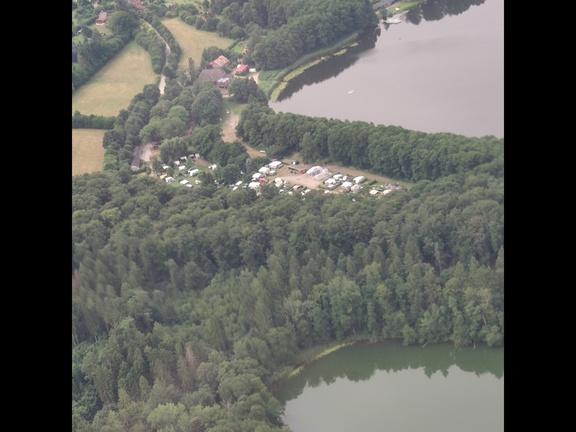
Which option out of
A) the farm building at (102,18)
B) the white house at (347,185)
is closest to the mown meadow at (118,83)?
the farm building at (102,18)

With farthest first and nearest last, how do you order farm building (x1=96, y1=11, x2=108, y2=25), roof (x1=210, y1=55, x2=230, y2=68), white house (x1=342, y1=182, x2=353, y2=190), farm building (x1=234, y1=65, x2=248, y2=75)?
farm building (x1=96, y1=11, x2=108, y2=25), roof (x1=210, y1=55, x2=230, y2=68), farm building (x1=234, y1=65, x2=248, y2=75), white house (x1=342, y1=182, x2=353, y2=190)

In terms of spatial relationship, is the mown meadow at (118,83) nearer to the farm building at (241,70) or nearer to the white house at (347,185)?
the farm building at (241,70)

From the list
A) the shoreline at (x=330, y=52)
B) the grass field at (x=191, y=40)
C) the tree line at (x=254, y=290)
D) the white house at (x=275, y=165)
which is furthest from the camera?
the grass field at (x=191, y=40)

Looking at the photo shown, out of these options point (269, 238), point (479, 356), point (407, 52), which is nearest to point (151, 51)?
point (407, 52)

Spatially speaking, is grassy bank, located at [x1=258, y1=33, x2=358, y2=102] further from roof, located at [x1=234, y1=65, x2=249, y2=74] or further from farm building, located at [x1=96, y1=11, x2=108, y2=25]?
farm building, located at [x1=96, y1=11, x2=108, y2=25]

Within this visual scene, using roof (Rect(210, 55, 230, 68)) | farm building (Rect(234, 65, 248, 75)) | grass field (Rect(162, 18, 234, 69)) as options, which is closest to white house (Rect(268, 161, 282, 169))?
farm building (Rect(234, 65, 248, 75))
